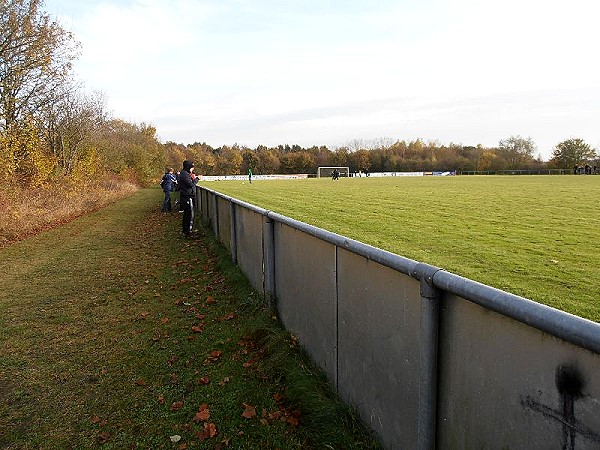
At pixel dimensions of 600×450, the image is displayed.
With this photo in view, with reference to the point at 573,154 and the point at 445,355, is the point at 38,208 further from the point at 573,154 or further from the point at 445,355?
the point at 573,154

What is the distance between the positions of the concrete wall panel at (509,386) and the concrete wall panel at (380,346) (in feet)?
0.91

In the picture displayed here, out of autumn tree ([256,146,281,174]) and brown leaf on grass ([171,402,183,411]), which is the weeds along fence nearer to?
brown leaf on grass ([171,402,183,411])

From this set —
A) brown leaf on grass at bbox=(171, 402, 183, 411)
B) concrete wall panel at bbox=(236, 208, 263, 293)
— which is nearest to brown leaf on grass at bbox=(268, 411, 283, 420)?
brown leaf on grass at bbox=(171, 402, 183, 411)

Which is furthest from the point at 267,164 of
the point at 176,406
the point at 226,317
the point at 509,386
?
the point at 509,386

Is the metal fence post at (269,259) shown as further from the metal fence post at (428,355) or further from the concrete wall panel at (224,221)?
the concrete wall panel at (224,221)

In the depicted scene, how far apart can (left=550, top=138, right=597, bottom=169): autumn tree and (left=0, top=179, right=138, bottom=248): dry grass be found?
9521cm

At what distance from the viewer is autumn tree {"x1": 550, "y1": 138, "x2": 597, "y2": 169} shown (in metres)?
90.8

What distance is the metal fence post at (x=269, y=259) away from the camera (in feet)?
17.1

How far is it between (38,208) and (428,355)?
15.4 metres

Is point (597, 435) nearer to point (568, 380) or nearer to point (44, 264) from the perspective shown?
point (568, 380)

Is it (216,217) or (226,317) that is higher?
(216,217)

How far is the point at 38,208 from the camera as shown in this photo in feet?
48.1

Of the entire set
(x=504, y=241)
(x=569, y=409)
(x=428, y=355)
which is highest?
(x=569, y=409)

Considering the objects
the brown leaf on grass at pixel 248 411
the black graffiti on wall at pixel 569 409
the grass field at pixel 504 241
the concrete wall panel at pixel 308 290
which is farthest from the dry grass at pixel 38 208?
the black graffiti on wall at pixel 569 409
